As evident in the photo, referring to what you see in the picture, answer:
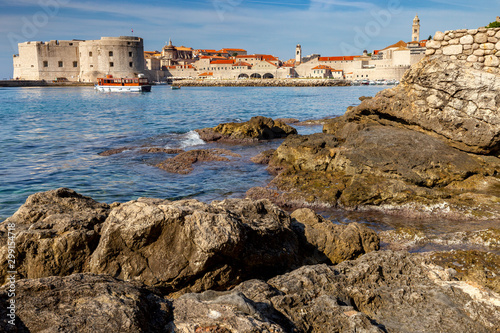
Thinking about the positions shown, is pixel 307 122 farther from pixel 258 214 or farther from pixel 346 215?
pixel 258 214

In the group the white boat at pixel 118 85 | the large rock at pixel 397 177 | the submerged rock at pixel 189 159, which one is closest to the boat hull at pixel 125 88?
the white boat at pixel 118 85

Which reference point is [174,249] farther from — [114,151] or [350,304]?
[114,151]

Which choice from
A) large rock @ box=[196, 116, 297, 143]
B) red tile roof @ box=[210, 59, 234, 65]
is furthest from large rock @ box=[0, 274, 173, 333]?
red tile roof @ box=[210, 59, 234, 65]

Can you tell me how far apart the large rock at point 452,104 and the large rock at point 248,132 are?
6.70 meters

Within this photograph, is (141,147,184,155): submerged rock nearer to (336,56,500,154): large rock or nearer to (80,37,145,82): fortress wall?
(336,56,500,154): large rock

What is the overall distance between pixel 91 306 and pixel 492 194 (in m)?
7.19

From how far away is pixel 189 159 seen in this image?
11.7 metres

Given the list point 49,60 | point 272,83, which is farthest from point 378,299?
point 272,83

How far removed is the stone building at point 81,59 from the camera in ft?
254

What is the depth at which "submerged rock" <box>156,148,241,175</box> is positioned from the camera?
10.8 metres

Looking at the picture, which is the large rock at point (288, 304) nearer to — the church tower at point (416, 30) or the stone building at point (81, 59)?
the stone building at point (81, 59)

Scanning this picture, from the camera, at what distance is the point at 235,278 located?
341 centimetres

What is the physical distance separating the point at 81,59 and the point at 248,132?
7670 centimetres

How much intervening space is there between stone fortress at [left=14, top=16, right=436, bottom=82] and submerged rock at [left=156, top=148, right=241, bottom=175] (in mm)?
66265
